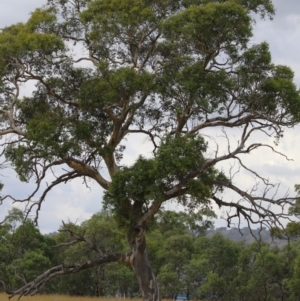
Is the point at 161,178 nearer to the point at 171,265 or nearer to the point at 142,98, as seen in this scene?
the point at 142,98

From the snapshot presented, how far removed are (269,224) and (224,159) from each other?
7.46 ft

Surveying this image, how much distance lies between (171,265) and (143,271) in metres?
20.4

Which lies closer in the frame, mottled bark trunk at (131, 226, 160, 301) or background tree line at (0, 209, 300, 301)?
mottled bark trunk at (131, 226, 160, 301)

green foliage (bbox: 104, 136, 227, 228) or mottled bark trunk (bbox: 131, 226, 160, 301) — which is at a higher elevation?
green foliage (bbox: 104, 136, 227, 228)

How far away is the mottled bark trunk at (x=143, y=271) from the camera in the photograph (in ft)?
55.4

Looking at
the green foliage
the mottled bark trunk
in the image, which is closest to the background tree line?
the mottled bark trunk

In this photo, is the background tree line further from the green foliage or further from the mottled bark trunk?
the green foliage

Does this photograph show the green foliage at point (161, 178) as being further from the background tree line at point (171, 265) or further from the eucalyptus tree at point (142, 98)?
the background tree line at point (171, 265)

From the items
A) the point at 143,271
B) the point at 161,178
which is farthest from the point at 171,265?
the point at 161,178

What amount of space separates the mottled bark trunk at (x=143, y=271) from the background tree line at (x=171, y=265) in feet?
53.2

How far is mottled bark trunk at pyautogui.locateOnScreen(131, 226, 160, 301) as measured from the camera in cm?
1688

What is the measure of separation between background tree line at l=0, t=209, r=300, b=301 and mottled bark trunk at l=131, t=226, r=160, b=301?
53.2ft

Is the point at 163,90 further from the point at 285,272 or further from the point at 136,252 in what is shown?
the point at 285,272

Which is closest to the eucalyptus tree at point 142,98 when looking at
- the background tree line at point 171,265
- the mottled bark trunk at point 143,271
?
the mottled bark trunk at point 143,271
